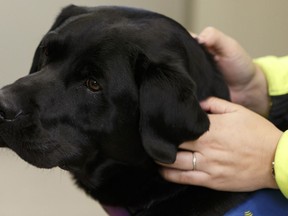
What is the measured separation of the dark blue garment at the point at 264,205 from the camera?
3.39 feet

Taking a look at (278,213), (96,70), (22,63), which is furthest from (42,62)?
(22,63)

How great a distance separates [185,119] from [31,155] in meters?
0.31

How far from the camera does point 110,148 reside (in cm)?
98

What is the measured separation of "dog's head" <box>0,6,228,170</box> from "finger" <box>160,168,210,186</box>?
0.26 ft

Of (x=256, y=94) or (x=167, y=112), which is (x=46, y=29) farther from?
(x=167, y=112)

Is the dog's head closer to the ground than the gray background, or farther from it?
farther from it

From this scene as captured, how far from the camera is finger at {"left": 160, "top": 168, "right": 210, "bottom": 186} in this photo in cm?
100

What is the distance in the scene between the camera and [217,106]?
39.8 inches

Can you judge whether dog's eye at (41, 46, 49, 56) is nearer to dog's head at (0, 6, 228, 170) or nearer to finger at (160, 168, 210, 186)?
dog's head at (0, 6, 228, 170)

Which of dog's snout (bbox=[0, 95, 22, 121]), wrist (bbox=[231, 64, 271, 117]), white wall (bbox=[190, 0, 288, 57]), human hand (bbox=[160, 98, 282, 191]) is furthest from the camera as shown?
white wall (bbox=[190, 0, 288, 57])

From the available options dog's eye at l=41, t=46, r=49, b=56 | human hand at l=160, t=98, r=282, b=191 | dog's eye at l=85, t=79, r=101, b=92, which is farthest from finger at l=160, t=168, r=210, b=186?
dog's eye at l=41, t=46, r=49, b=56

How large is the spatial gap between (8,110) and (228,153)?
0.44 metres

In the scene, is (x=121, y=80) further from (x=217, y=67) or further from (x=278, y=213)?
(x=278, y=213)

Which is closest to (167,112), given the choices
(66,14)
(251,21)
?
(66,14)
